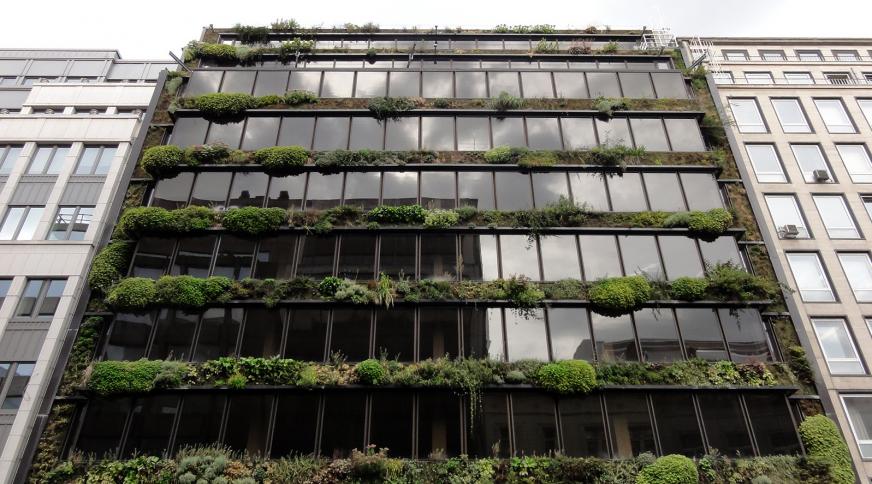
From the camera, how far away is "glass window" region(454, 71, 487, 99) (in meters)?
28.8

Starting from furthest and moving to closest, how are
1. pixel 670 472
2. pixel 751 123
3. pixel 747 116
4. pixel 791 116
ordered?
pixel 747 116, pixel 791 116, pixel 751 123, pixel 670 472

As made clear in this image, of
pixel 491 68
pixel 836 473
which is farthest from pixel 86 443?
pixel 836 473

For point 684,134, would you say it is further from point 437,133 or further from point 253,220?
point 253,220

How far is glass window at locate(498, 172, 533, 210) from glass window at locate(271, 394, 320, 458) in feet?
41.4

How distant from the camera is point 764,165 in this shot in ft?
96.1

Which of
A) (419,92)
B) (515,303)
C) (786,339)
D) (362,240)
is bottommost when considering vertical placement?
(786,339)

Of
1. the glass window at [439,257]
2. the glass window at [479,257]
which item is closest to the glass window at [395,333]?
the glass window at [439,257]

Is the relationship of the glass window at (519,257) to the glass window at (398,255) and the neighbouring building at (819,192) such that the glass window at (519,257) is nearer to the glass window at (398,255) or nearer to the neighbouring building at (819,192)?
the glass window at (398,255)

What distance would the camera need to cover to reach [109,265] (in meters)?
23.0

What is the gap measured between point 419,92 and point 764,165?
2047cm

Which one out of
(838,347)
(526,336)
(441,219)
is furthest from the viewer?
(838,347)

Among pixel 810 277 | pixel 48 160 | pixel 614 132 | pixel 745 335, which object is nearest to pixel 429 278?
pixel 614 132

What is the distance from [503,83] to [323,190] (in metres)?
12.2

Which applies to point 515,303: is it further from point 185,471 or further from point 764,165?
point 764,165
